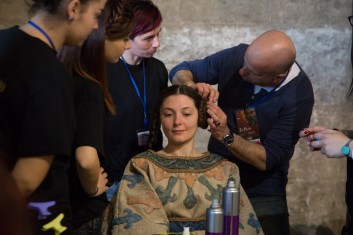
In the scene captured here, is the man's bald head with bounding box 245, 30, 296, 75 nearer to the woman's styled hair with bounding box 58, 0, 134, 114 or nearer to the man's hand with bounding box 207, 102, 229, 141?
the man's hand with bounding box 207, 102, 229, 141

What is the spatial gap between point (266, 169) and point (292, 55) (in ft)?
1.77

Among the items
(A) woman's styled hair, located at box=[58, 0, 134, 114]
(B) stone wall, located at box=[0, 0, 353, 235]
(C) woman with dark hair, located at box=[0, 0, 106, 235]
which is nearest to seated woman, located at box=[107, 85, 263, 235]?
(A) woman's styled hair, located at box=[58, 0, 134, 114]

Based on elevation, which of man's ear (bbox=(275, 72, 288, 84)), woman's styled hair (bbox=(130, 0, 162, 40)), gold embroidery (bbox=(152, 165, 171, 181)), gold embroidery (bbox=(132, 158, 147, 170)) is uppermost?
woman's styled hair (bbox=(130, 0, 162, 40))

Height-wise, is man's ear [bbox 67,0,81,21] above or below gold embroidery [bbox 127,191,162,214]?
above

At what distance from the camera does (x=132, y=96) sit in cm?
263

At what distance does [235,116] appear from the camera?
281 centimetres

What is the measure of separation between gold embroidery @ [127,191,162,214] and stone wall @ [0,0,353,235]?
1249mm

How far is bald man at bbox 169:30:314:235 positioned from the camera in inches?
108

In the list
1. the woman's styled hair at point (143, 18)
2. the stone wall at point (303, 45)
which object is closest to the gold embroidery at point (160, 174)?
the woman's styled hair at point (143, 18)

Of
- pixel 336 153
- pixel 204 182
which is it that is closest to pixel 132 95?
pixel 204 182

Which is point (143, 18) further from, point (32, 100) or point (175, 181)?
point (32, 100)

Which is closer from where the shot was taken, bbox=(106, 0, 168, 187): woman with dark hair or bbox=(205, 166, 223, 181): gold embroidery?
→ bbox=(205, 166, 223, 181): gold embroidery

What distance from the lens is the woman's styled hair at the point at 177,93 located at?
2.61m

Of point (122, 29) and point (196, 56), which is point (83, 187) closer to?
point (122, 29)
